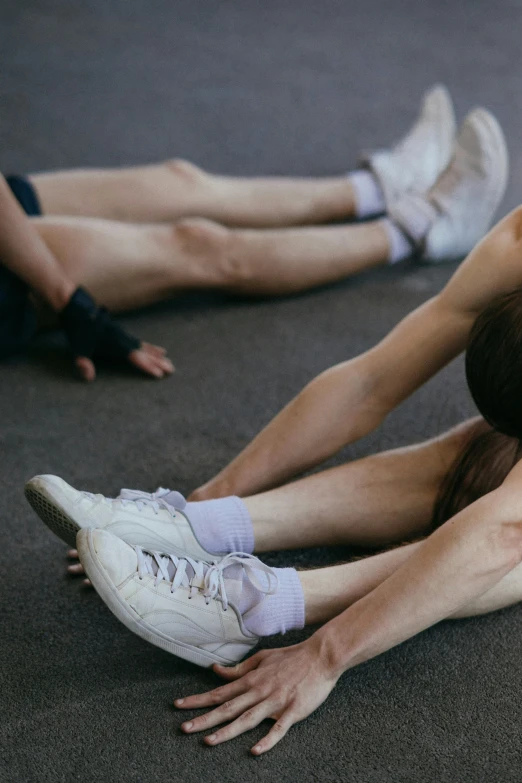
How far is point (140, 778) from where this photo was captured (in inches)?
40.6

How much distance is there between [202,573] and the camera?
114 centimetres

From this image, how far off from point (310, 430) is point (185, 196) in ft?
2.74

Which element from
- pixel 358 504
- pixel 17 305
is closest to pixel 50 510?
pixel 358 504

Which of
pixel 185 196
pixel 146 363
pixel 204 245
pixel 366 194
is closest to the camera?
pixel 146 363

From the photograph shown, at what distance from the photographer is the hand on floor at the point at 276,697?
1.06 meters

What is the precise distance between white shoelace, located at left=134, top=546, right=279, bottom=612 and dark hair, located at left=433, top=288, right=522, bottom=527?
29 centimetres

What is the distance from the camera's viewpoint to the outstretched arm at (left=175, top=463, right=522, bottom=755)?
1.03 metres

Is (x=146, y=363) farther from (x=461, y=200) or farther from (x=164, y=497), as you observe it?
(x=461, y=200)

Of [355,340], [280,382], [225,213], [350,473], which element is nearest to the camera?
[350,473]

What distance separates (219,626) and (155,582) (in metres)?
0.09

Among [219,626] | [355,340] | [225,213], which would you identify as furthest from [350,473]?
[225,213]

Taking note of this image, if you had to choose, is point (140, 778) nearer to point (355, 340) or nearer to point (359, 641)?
point (359, 641)

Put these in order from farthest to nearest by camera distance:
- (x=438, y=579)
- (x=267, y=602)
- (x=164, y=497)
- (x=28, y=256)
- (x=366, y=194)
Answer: (x=366, y=194) < (x=28, y=256) < (x=164, y=497) < (x=267, y=602) < (x=438, y=579)

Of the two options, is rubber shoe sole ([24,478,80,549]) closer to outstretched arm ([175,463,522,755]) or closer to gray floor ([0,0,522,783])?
gray floor ([0,0,522,783])
